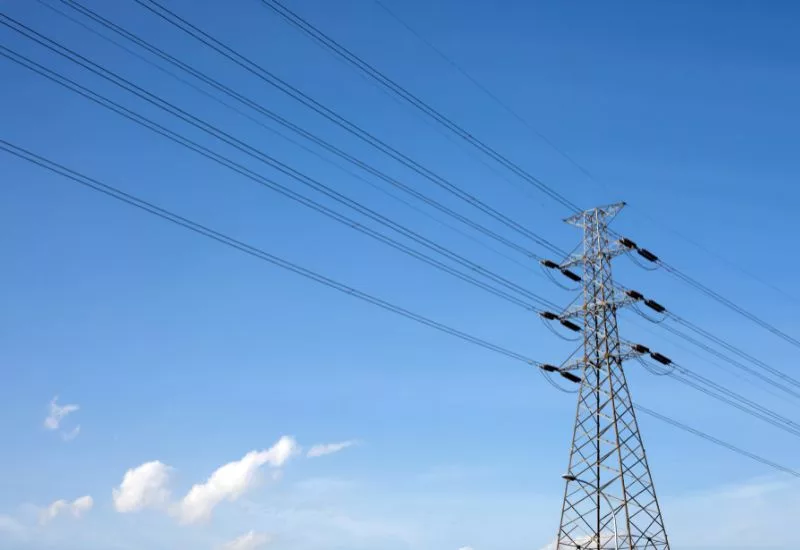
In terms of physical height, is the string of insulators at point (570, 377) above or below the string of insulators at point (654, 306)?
below

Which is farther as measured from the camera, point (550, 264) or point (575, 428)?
point (550, 264)

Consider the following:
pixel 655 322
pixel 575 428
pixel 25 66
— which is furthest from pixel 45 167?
pixel 655 322

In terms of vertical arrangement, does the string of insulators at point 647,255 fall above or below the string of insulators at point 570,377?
above

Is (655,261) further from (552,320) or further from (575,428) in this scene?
(575,428)

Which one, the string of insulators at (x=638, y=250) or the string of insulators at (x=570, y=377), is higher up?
the string of insulators at (x=638, y=250)

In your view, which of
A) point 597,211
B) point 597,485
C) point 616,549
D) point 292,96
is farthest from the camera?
point 597,211

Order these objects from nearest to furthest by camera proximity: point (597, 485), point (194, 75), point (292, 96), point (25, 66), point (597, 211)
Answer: point (25, 66), point (194, 75), point (292, 96), point (597, 485), point (597, 211)

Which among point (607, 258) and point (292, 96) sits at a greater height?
point (607, 258)

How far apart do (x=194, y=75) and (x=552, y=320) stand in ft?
79.1

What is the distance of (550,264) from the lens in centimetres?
4272

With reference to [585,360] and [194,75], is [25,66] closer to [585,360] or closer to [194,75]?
[194,75]

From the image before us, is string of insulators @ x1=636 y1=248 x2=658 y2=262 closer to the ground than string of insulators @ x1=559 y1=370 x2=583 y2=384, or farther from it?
farther from it

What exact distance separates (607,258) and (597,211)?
2.84m

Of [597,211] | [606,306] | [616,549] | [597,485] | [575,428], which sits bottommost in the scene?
[616,549]
